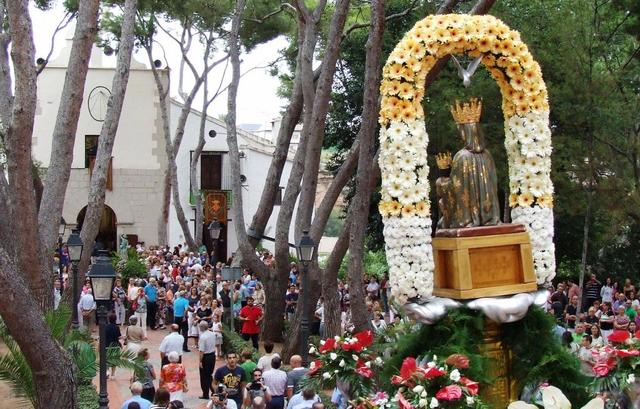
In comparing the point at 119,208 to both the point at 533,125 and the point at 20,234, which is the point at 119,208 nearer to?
the point at 20,234

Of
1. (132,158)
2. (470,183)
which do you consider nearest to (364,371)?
(470,183)

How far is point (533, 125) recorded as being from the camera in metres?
10.8

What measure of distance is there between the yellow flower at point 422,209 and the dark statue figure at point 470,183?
0.27 meters

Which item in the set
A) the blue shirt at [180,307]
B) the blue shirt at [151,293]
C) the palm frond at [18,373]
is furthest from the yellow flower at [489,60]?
the blue shirt at [151,293]

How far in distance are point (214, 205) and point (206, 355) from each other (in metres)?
26.6

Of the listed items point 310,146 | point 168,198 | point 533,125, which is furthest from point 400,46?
point 168,198

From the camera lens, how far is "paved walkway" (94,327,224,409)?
1669 centimetres

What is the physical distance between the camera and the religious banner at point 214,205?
42750mm

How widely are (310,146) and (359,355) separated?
28.5ft

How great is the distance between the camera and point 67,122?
1472 cm

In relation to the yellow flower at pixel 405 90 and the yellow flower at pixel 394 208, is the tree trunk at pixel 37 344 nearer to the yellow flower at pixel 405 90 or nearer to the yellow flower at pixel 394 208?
the yellow flower at pixel 394 208

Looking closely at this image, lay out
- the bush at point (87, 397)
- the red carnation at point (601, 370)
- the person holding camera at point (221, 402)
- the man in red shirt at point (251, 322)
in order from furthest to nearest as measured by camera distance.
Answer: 1. the man in red shirt at point (251, 322)
2. the bush at point (87, 397)
3. the person holding camera at point (221, 402)
4. the red carnation at point (601, 370)

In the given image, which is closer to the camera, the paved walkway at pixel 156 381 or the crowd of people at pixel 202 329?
the crowd of people at pixel 202 329

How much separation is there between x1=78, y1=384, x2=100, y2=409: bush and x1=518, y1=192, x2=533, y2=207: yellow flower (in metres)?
6.53
